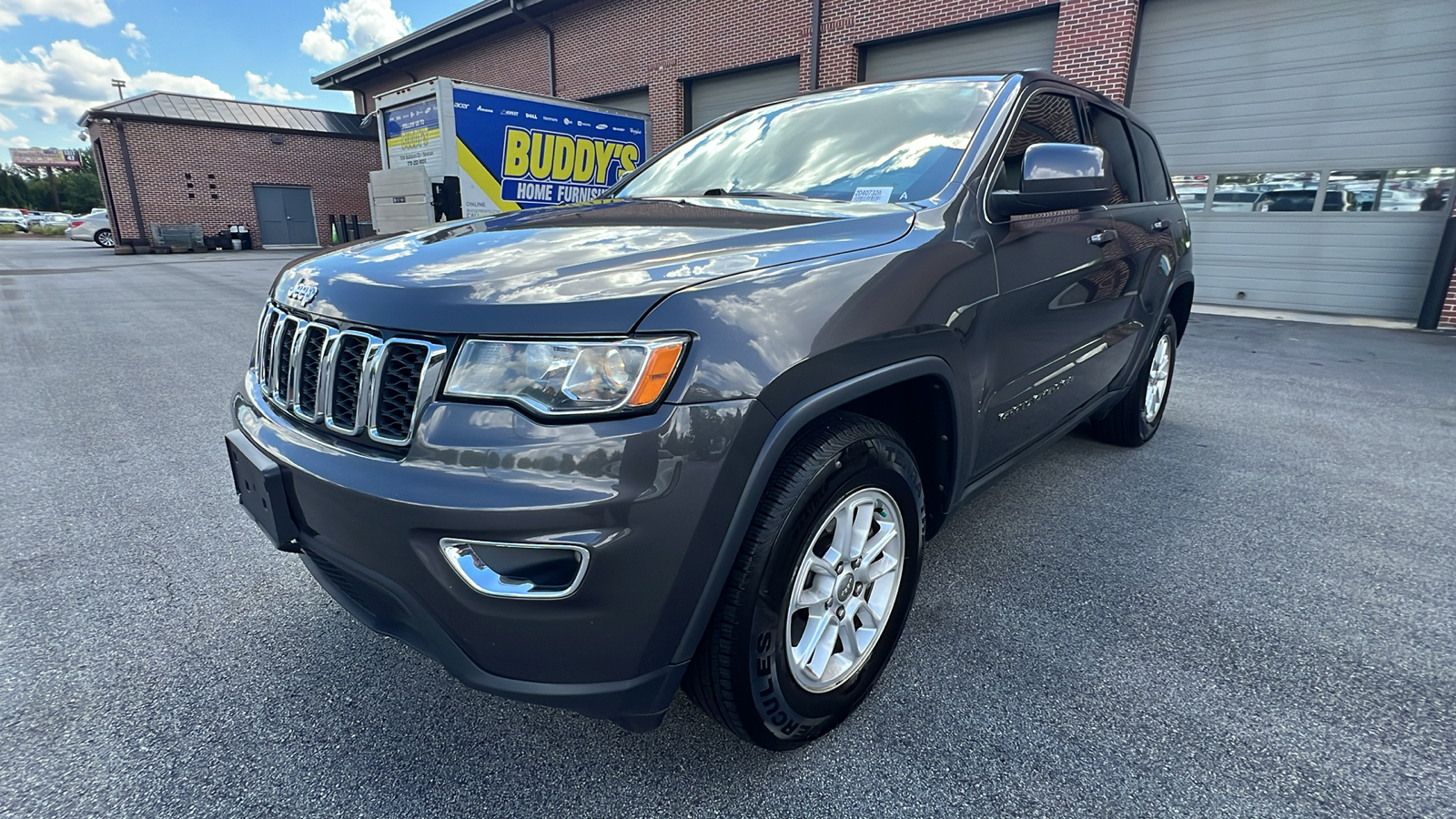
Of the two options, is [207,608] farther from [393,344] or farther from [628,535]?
[628,535]

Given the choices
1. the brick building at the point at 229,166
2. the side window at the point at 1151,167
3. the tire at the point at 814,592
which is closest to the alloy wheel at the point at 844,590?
the tire at the point at 814,592

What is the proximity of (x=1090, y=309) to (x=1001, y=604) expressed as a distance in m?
1.24

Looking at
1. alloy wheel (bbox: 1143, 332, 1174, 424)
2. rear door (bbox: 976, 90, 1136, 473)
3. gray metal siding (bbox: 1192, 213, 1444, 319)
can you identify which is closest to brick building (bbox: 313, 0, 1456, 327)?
gray metal siding (bbox: 1192, 213, 1444, 319)

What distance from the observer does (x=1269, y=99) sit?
9492mm

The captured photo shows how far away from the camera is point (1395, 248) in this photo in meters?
9.09

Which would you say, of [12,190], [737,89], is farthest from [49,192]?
[737,89]

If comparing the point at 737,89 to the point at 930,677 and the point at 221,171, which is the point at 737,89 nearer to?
the point at 930,677

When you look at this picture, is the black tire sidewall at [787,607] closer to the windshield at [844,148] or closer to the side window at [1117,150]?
the windshield at [844,148]

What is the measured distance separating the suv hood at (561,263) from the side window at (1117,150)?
1.80 metres

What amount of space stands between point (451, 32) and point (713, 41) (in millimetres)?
11051

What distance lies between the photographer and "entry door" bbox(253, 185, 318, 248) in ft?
87.8

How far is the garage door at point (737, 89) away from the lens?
14438 mm

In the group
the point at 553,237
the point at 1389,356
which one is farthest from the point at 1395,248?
the point at 553,237

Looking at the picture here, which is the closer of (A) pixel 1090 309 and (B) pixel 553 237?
(B) pixel 553 237
